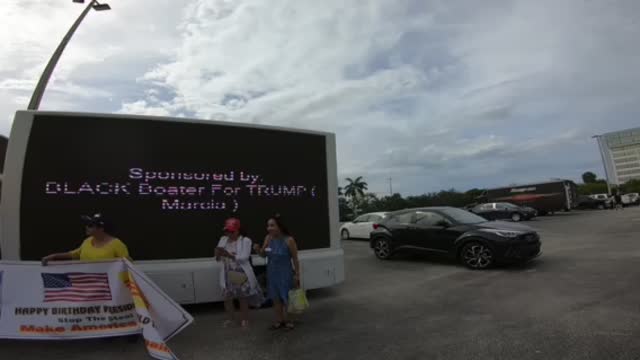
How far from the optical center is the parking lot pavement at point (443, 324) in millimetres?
4762

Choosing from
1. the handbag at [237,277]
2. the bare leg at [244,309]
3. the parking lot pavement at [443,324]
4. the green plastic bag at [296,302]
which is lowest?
the parking lot pavement at [443,324]

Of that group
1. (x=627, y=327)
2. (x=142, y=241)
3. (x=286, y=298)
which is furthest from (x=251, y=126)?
(x=627, y=327)

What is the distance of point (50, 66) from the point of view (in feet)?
34.2

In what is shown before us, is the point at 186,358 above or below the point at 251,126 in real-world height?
below

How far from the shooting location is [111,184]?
643cm

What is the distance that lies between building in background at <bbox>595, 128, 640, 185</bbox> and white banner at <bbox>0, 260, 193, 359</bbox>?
120 meters

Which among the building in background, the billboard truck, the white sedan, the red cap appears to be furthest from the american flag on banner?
the building in background

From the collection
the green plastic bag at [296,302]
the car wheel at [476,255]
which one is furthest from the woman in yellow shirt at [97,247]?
the car wheel at [476,255]

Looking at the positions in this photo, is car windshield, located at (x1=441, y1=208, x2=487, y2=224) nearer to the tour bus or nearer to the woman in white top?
the tour bus

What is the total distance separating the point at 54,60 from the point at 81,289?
754 centimetres

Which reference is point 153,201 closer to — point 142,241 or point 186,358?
point 142,241

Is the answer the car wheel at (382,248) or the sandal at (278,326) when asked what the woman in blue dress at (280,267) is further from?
the car wheel at (382,248)

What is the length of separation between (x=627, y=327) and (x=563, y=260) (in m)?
5.80

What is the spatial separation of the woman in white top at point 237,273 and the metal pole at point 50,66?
6840mm
